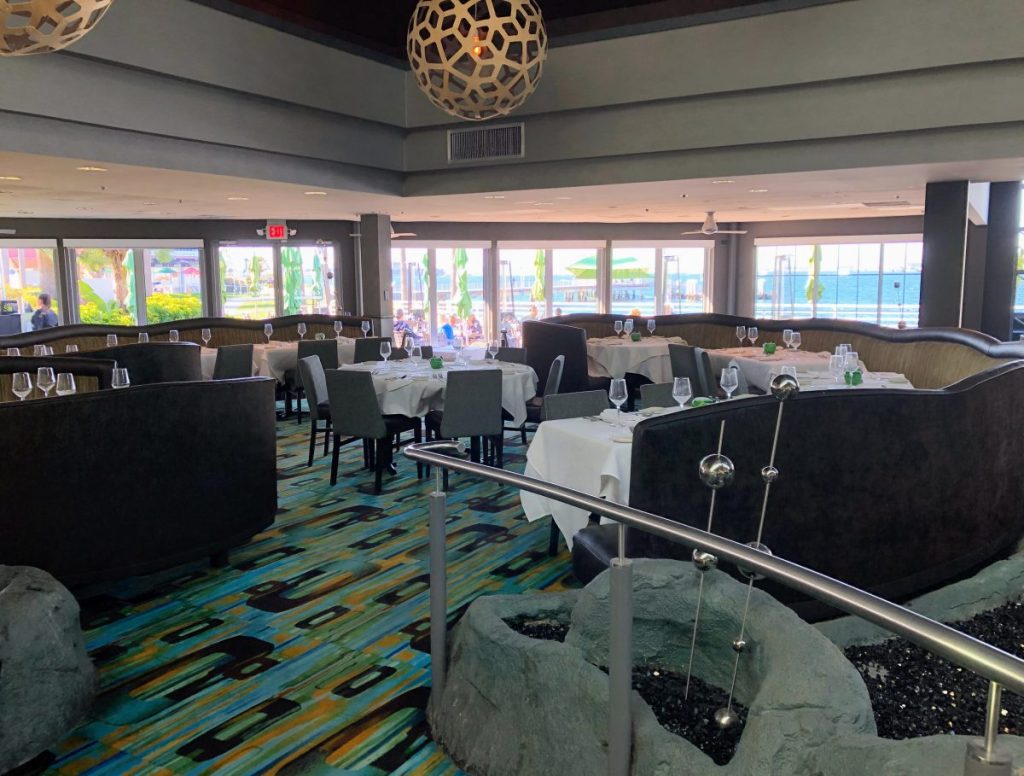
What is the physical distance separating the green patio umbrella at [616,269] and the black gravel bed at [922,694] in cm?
1408

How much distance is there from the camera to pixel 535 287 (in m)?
17.0

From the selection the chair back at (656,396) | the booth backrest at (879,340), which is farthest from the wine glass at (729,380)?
the booth backrest at (879,340)

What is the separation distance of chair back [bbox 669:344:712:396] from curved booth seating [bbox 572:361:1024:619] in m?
3.58

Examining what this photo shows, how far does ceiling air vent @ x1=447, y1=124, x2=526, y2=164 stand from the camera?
904cm

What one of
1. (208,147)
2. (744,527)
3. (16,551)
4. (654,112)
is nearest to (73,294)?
(208,147)

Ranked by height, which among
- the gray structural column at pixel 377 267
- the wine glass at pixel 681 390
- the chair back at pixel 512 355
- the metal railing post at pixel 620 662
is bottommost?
A: the metal railing post at pixel 620 662

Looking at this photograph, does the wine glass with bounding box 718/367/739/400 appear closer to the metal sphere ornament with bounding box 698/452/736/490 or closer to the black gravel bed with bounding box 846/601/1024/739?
the black gravel bed with bounding box 846/601/1024/739

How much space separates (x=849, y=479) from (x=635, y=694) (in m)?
1.76

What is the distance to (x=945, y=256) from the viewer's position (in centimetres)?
837

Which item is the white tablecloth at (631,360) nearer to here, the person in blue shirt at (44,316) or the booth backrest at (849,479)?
the booth backrest at (849,479)

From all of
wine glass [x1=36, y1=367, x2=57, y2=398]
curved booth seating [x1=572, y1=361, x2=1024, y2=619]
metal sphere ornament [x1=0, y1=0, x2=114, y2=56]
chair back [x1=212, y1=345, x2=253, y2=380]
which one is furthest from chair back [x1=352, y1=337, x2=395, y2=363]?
metal sphere ornament [x1=0, y1=0, x2=114, y2=56]

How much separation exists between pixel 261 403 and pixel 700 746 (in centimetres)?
322

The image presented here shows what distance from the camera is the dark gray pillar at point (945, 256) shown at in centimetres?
837

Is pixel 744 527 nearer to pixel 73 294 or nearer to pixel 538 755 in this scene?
pixel 538 755
